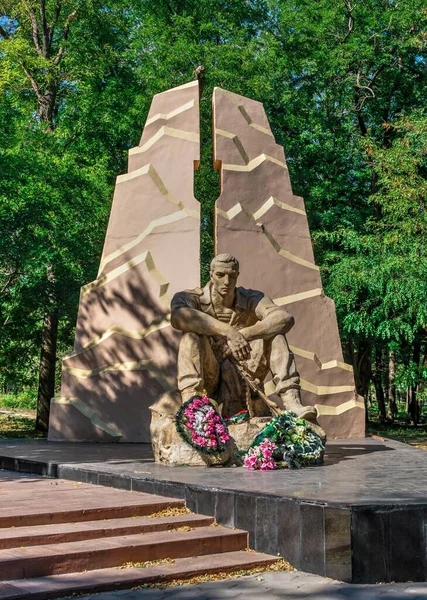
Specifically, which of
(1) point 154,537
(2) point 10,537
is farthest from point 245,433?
(2) point 10,537

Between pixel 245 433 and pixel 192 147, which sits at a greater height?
pixel 192 147

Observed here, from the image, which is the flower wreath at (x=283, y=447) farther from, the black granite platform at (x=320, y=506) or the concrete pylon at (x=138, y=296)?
the concrete pylon at (x=138, y=296)

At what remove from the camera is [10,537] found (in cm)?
512

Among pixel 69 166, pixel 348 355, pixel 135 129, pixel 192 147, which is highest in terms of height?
pixel 135 129

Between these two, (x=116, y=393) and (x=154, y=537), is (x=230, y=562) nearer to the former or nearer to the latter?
(x=154, y=537)

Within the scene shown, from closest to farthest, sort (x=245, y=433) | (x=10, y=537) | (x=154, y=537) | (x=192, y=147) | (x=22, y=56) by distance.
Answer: (x=10, y=537), (x=154, y=537), (x=245, y=433), (x=192, y=147), (x=22, y=56)

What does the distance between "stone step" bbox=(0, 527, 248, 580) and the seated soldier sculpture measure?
2.58 metres

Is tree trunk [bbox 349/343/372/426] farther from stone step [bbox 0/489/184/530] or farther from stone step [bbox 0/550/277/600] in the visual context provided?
stone step [bbox 0/550/277/600]

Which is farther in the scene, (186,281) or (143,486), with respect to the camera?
(186,281)

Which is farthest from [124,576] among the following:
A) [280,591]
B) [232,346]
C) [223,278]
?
[223,278]

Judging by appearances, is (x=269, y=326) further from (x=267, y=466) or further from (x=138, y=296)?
(x=138, y=296)

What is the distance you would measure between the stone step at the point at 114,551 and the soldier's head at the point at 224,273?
342 centimetres

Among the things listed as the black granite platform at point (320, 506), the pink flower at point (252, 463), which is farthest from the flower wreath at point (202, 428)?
the pink flower at point (252, 463)

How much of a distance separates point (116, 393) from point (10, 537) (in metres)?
6.84
